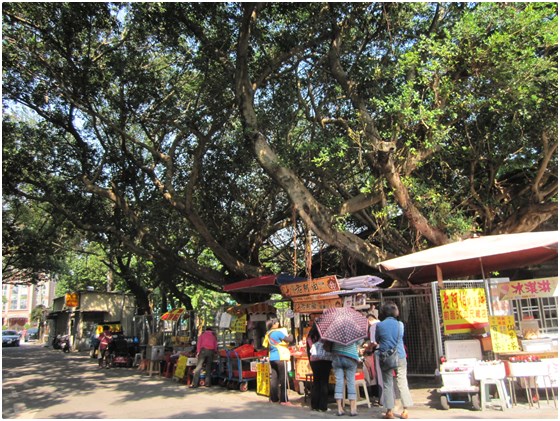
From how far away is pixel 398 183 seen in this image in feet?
31.2

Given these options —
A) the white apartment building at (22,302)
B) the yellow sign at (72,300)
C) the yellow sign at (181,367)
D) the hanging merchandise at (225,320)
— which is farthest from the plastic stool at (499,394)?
the white apartment building at (22,302)

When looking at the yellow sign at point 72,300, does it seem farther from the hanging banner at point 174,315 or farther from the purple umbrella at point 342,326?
the purple umbrella at point 342,326

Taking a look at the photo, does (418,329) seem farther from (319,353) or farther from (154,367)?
(154,367)

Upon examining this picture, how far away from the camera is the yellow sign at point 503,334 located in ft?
24.0

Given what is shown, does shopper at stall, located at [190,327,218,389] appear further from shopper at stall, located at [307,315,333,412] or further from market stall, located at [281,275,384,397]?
shopper at stall, located at [307,315,333,412]

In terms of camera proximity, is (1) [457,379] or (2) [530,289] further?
(2) [530,289]

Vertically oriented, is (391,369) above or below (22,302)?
below

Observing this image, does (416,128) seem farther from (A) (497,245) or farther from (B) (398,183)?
(A) (497,245)

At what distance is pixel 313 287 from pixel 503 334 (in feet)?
11.4

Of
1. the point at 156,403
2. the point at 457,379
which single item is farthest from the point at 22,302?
the point at 457,379

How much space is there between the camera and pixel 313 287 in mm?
9023

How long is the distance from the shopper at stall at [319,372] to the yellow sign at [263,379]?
1.73 metres

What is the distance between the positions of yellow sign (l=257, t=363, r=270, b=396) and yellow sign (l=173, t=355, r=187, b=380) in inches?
122

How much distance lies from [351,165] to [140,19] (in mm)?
6482
